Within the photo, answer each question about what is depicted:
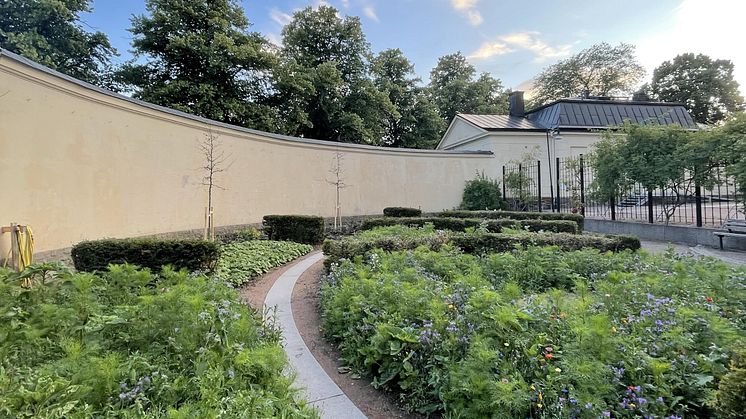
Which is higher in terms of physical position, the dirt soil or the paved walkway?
the paved walkway

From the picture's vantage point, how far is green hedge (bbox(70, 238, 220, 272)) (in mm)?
4688

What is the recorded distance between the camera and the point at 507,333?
2.35 metres

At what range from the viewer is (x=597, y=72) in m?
35.6

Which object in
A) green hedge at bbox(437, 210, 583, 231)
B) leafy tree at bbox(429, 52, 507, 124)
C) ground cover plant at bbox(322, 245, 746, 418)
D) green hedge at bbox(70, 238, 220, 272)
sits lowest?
ground cover plant at bbox(322, 245, 746, 418)

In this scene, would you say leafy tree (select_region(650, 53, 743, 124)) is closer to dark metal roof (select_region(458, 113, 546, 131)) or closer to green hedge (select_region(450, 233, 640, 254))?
dark metal roof (select_region(458, 113, 546, 131))

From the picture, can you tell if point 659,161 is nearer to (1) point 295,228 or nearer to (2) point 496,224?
(2) point 496,224

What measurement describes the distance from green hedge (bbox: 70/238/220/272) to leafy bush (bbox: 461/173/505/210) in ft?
44.3

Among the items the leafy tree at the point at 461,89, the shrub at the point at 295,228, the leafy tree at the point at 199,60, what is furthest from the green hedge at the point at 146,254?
the leafy tree at the point at 461,89

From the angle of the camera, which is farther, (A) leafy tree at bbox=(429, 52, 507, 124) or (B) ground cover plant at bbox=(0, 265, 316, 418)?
(A) leafy tree at bbox=(429, 52, 507, 124)

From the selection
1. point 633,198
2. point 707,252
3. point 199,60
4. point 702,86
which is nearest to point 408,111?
point 199,60

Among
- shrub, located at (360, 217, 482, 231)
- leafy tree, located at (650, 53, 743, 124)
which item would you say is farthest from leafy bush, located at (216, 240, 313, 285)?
leafy tree, located at (650, 53, 743, 124)

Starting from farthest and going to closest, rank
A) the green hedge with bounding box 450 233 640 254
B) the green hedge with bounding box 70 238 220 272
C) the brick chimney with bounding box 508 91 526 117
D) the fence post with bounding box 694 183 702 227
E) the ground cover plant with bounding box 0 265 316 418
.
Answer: the brick chimney with bounding box 508 91 526 117
the fence post with bounding box 694 183 702 227
the green hedge with bounding box 450 233 640 254
the green hedge with bounding box 70 238 220 272
the ground cover plant with bounding box 0 265 316 418

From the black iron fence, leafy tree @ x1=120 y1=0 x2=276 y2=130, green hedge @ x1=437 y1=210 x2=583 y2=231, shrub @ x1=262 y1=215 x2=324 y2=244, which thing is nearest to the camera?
the black iron fence

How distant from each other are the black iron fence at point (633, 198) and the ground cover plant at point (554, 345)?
6229 mm
